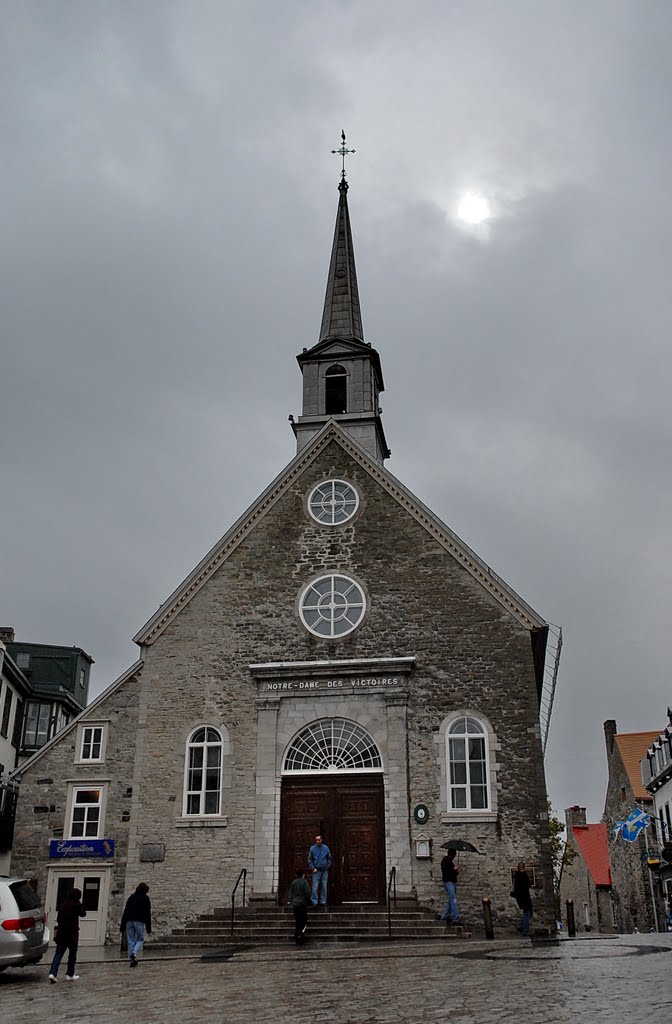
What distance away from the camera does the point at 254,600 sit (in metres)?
25.7

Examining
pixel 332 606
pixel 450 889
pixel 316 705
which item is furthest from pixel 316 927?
pixel 332 606

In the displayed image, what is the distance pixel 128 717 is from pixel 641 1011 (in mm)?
18598

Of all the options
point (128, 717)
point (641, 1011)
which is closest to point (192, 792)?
point (128, 717)

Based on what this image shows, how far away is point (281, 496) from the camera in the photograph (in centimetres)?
2680

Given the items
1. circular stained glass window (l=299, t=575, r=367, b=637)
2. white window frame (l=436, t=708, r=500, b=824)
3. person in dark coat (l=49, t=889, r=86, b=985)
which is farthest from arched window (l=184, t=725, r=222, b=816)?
person in dark coat (l=49, t=889, r=86, b=985)

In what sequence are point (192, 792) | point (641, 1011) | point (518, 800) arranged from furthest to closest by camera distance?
point (192, 792)
point (518, 800)
point (641, 1011)

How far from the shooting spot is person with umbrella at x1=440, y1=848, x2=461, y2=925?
2103cm

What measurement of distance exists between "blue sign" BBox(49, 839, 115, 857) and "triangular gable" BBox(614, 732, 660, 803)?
81.6 ft

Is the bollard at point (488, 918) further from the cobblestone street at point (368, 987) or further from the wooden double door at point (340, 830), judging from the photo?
the wooden double door at point (340, 830)

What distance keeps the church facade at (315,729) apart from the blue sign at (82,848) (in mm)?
50

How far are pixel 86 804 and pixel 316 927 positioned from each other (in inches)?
298

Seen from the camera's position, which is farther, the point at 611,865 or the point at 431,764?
the point at 611,865

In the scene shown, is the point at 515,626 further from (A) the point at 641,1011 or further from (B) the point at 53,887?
(A) the point at 641,1011

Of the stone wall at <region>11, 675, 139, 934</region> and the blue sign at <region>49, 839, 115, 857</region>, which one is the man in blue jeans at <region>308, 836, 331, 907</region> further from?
the blue sign at <region>49, 839, 115, 857</region>
